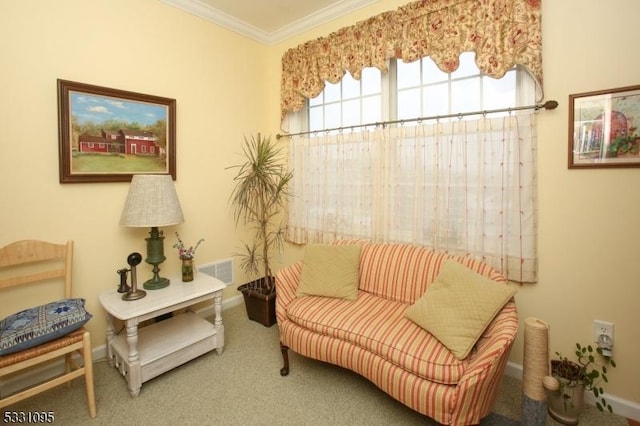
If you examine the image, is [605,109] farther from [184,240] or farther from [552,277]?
[184,240]

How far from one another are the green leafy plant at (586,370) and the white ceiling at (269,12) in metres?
2.95

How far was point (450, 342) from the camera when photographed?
163 centimetres

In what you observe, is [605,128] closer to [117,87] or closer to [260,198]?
[260,198]

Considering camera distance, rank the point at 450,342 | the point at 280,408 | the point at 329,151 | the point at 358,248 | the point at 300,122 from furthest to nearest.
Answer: the point at 300,122 → the point at 329,151 → the point at 358,248 → the point at 280,408 → the point at 450,342

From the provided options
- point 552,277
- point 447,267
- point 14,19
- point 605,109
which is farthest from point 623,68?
point 14,19

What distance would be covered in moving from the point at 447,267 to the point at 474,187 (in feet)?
2.07

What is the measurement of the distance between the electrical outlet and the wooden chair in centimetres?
295

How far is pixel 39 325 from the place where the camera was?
1.69 m

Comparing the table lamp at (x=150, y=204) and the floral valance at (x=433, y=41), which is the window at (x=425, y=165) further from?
the table lamp at (x=150, y=204)

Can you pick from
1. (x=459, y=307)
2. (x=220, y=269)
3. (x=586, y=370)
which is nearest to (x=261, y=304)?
(x=220, y=269)

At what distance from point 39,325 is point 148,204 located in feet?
2.95

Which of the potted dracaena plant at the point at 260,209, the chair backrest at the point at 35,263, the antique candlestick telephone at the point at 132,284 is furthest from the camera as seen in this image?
the potted dracaena plant at the point at 260,209

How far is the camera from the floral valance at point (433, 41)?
1937 millimetres

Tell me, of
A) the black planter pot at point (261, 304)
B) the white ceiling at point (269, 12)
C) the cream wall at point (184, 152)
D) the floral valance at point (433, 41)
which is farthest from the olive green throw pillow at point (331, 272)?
the white ceiling at point (269, 12)
